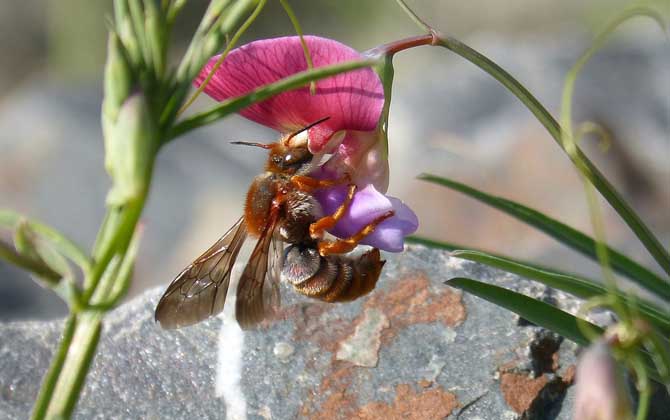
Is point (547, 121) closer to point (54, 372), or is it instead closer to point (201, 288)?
point (201, 288)

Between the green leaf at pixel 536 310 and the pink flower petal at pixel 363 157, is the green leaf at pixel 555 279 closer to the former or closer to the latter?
the green leaf at pixel 536 310

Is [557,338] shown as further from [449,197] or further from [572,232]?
[449,197]

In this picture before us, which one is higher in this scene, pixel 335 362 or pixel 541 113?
pixel 541 113

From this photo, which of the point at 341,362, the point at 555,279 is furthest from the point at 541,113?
the point at 341,362

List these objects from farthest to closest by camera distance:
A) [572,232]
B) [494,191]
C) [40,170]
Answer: [40,170], [494,191], [572,232]

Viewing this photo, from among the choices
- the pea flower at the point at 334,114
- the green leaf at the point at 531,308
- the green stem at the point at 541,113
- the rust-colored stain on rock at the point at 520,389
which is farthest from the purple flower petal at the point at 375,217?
→ the rust-colored stain on rock at the point at 520,389

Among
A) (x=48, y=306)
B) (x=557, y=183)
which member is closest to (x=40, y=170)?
(x=48, y=306)

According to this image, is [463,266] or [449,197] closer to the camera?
[463,266]
